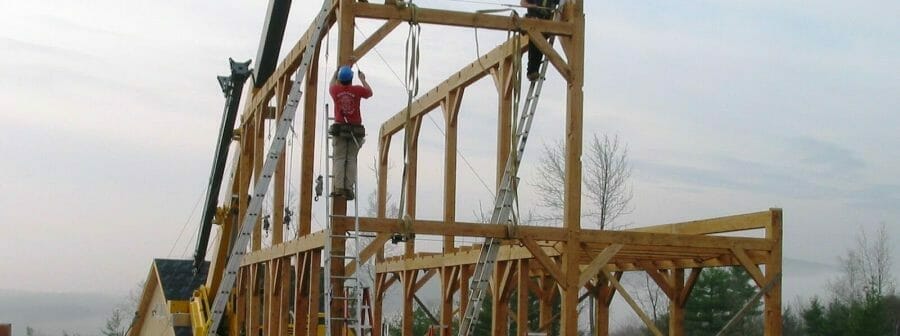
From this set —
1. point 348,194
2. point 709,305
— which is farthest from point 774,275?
point 709,305

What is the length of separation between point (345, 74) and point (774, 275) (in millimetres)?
5213

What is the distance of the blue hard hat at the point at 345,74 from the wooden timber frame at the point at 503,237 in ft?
0.26

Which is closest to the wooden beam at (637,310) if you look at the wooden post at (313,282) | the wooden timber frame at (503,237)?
the wooden timber frame at (503,237)

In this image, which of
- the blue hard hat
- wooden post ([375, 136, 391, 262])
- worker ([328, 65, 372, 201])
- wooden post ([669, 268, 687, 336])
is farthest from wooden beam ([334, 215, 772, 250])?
Result: wooden post ([375, 136, 391, 262])

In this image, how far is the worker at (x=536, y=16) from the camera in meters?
12.4

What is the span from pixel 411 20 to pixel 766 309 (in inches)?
200

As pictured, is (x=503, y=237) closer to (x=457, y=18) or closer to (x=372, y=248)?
(x=372, y=248)

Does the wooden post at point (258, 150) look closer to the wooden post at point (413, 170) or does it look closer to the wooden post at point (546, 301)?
the wooden post at point (413, 170)

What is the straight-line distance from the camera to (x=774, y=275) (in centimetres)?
1289

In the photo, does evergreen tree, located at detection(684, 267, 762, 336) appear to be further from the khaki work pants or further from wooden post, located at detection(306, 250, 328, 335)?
the khaki work pants

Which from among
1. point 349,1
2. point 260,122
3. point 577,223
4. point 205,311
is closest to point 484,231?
point 577,223

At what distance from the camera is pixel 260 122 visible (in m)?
17.9

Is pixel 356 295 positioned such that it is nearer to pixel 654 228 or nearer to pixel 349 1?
pixel 349 1

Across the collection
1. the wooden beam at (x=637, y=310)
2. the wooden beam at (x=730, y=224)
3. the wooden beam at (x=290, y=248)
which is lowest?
the wooden beam at (x=637, y=310)
